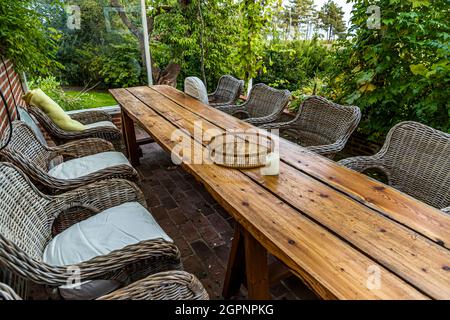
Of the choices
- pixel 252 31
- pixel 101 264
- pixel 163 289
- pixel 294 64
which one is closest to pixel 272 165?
pixel 163 289

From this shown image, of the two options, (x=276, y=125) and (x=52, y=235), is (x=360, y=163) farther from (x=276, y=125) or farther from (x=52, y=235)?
(x=52, y=235)

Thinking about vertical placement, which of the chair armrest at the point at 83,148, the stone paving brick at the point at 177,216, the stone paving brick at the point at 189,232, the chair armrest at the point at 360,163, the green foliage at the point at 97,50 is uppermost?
the green foliage at the point at 97,50

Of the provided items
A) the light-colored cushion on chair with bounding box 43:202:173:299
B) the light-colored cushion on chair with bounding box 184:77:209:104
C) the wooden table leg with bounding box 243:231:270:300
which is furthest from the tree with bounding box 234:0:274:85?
the wooden table leg with bounding box 243:231:270:300

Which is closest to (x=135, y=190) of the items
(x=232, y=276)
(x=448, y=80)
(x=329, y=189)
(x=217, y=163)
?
(x=217, y=163)

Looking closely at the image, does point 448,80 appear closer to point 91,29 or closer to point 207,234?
point 207,234

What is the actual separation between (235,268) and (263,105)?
1836mm

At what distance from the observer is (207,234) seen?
7.02 ft

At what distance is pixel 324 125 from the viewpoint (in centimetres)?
225

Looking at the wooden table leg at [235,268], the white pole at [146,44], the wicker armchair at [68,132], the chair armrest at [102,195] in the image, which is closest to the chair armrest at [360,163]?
the wooden table leg at [235,268]

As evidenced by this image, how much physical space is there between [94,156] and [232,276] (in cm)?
140

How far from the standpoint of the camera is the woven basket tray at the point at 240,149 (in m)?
1.45

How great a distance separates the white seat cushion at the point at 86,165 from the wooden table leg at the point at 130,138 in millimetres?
904

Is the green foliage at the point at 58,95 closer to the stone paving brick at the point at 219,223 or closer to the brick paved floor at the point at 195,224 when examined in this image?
the brick paved floor at the point at 195,224
